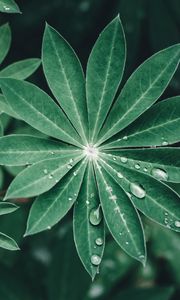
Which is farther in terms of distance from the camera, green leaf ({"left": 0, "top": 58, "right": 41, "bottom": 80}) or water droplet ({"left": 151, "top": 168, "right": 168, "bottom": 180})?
green leaf ({"left": 0, "top": 58, "right": 41, "bottom": 80})

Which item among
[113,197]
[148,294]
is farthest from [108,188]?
[148,294]

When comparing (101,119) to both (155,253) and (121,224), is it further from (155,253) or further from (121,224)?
(155,253)

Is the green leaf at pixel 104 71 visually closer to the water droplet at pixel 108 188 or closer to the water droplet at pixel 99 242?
the water droplet at pixel 108 188

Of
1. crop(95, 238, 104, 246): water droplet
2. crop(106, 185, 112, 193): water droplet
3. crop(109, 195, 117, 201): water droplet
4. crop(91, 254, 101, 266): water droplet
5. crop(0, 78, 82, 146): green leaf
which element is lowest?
crop(91, 254, 101, 266): water droplet

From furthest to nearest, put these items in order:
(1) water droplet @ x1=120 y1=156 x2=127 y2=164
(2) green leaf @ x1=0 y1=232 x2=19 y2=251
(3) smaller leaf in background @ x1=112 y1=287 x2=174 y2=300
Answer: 1. (3) smaller leaf in background @ x1=112 y1=287 x2=174 y2=300
2. (1) water droplet @ x1=120 y1=156 x2=127 y2=164
3. (2) green leaf @ x1=0 y1=232 x2=19 y2=251

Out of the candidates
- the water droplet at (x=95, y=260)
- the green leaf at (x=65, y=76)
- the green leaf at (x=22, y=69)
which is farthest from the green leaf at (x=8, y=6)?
the water droplet at (x=95, y=260)

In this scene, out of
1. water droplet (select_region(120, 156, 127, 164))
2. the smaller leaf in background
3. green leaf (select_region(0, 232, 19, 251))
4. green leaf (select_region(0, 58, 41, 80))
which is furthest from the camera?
the smaller leaf in background

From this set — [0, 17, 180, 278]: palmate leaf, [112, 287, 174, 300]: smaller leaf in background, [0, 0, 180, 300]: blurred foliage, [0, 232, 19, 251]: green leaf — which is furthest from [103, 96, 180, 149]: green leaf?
[112, 287, 174, 300]: smaller leaf in background

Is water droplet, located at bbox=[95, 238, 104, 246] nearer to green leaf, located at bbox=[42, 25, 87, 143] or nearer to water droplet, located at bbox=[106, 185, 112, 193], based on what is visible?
water droplet, located at bbox=[106, 185, 112, 193]

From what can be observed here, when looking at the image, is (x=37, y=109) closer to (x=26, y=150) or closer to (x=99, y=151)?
(x=26, y=150)
